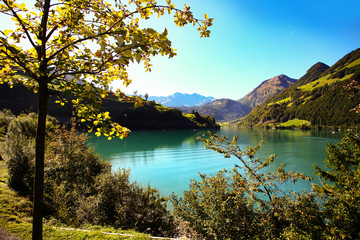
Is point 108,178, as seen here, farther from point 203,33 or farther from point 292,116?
point 292,116

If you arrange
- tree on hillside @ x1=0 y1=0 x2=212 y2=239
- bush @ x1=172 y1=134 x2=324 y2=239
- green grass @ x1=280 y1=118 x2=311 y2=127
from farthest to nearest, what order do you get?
green grass @ x1=280 y1=118 x2=311 y2=127 < bush @ x1=172 y1=134 x2=324 y2=239 < tree on hillside @ x1=0 y1=0 x2=212 y2=239

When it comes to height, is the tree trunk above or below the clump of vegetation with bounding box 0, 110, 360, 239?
above

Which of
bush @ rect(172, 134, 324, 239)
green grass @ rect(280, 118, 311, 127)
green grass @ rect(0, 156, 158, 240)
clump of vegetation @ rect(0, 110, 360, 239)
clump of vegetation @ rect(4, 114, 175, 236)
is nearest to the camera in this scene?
clump of vegetation @ rect(0, 110, 360, 239)

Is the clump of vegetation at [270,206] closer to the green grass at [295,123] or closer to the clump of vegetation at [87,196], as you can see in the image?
the clump of vegetation at [87,196]

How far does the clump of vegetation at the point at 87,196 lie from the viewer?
10.7 metres

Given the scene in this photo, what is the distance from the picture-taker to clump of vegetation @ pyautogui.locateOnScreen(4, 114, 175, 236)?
10.7 metres

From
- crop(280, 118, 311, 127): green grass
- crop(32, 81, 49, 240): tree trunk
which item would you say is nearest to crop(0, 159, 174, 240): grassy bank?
crop(32, 81, 49, 240): tree trunk

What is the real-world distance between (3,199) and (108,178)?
19.1ft

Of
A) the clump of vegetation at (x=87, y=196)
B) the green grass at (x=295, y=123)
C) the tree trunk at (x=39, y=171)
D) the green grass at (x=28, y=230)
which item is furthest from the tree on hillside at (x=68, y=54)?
the green grass at (x=295, y=123)

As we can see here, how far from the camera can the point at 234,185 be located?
9.04 metres

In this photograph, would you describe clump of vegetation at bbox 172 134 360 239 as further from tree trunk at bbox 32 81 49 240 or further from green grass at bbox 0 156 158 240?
tree trunk at bbox 32 81 49 240

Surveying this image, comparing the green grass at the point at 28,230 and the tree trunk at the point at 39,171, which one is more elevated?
the tree trunk at the point at 39,171

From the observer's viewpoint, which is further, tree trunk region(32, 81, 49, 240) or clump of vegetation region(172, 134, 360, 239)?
clump of vegetation region(172, 134, 360, 239)

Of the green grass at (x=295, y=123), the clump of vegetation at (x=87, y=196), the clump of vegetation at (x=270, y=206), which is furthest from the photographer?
the green grass at (x=295, y=123)
